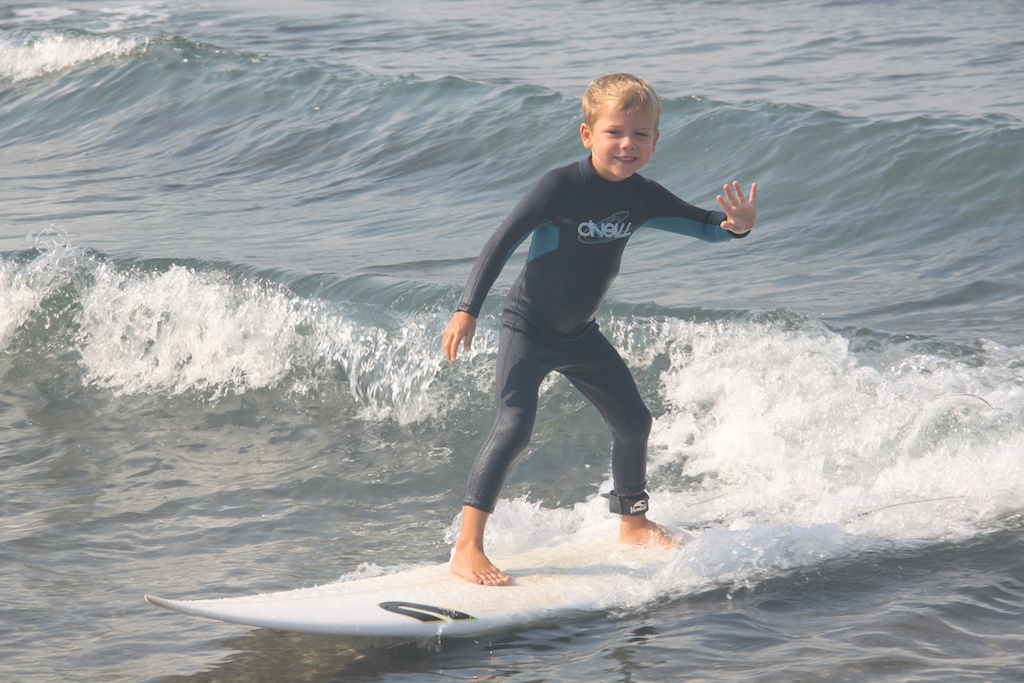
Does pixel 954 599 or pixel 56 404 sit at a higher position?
pixel 56 404

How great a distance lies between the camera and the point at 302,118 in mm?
14922

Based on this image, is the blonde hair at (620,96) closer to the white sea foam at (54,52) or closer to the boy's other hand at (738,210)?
the boy's other hand at (738,210)

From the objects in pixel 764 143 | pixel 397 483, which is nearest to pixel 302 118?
pixel 764 143

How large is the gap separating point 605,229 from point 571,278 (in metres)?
0.23

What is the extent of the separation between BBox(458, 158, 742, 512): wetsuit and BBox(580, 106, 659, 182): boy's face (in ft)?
0.46

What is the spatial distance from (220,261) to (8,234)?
2.75 meters

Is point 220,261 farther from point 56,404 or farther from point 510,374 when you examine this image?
point 510,374

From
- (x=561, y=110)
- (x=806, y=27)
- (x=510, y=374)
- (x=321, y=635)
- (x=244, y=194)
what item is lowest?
(x=321, y=635)

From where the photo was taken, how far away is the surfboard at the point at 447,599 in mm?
4066

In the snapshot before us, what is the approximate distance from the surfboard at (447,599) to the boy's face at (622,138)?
156 cm

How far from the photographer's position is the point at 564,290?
14.8 ft

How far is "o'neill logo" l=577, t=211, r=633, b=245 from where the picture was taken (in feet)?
14.6

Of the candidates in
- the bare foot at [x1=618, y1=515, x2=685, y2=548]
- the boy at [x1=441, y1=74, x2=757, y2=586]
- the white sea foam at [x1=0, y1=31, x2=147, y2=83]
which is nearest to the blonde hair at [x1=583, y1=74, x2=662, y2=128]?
the boy at [x1=441, y1=74, x2=757, y2=586]

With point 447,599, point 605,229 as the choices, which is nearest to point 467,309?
point 605,229
